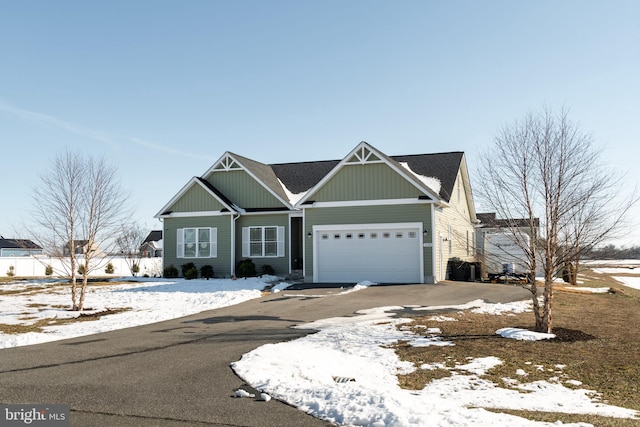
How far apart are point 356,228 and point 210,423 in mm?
17822

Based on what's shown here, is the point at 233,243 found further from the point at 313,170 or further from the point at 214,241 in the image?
the point at 313,170

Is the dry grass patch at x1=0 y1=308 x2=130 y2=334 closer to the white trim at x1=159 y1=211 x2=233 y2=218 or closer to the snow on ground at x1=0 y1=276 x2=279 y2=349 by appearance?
the snow on ground at x1=0 y1=276 x2=279 y2=349

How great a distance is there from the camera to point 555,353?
9.42m

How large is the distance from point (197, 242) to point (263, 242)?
363cm

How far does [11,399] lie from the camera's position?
21.3 ft

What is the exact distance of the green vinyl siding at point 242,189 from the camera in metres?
27.6

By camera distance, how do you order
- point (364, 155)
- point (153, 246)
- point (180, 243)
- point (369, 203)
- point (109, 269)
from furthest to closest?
1. point (153, 246)
2. point (109, 269)
3. point (180, 243)
4. point (364, 155)
5. point (369, 203)

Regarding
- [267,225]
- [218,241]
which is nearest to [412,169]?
[267,225]

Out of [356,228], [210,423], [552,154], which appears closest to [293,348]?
[210,423]

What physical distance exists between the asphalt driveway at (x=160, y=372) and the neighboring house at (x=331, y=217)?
26.5 feet

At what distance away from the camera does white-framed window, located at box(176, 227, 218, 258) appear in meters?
27.2

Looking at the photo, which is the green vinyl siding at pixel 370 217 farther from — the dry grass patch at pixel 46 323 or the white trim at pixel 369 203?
the dry grass patch at pixel 46 323

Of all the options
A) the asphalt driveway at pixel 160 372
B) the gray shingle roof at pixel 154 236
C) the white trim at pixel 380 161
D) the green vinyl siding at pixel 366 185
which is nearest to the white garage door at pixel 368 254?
the green vinyl siding at pixel 366 185

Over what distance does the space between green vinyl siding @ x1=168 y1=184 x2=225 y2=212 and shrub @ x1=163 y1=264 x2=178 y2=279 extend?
124 inches
